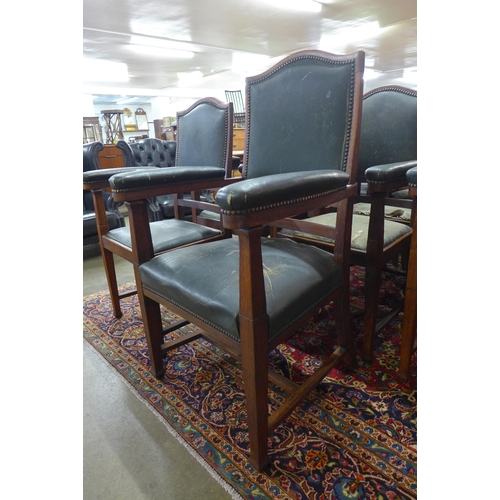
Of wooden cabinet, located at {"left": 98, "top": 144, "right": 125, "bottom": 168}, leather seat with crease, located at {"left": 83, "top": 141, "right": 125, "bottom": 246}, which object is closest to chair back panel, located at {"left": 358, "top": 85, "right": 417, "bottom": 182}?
leather seat with crease, located at {"left": 83, "top": 141, "right": 125, "bottom": 246}

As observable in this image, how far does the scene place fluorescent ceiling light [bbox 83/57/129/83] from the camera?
7.25 metres

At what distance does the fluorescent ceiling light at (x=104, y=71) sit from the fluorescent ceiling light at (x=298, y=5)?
4.32m

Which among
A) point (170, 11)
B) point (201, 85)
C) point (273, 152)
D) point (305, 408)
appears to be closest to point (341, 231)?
point (273, 152)

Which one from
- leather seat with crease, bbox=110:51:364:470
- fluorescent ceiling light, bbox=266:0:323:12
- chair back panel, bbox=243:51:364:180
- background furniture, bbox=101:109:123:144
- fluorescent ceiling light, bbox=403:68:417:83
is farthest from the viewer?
fluorescent ceiling light, bbox=403:68:417:83

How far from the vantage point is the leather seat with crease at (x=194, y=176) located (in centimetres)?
143

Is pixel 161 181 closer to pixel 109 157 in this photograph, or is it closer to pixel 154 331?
pixel 154 331

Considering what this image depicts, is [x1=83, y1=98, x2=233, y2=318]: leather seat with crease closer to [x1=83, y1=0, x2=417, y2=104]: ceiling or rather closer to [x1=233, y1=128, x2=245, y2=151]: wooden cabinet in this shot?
[x1=233, y1=128, x2=245, y2=151]: wooden cabinet

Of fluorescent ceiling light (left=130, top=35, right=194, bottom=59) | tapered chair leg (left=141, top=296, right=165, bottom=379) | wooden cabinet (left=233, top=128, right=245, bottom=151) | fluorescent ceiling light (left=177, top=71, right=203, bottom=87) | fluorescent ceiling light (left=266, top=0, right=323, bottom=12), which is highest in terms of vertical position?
fluorescent ceiling light (left=177, top=71, right=203, bottom=87)

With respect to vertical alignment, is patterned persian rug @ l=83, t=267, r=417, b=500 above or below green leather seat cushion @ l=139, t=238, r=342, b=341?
below

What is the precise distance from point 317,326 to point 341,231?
2.37 ft

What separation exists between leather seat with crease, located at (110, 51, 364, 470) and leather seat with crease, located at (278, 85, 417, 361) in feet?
0.52

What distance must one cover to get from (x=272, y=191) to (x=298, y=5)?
18.0 feet

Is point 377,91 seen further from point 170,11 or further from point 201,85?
point 201,85
